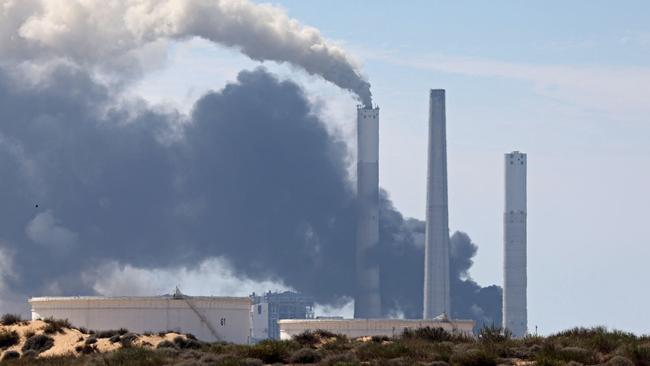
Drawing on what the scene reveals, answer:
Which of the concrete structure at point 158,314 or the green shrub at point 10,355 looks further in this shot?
the concrete structure at point 158,314

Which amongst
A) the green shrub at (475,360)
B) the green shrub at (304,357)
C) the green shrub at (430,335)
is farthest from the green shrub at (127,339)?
the green shrub at (475,360)

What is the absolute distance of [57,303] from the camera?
123 meters

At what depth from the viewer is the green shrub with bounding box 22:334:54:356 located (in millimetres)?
81306

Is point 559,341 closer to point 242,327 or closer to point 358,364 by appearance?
point 358,364

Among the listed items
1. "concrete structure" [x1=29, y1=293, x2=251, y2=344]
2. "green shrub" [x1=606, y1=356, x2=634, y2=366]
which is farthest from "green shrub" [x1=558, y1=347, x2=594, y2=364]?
"concrete structure" [x1=29, y1=293, x2=251, y2=344]

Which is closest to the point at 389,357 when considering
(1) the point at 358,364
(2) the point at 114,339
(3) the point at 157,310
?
(1) the point at 358,364

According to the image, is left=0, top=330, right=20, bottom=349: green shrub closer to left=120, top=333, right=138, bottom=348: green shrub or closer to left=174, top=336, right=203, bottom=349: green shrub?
left=120, top=333, right=138, bottom=348: green shrub

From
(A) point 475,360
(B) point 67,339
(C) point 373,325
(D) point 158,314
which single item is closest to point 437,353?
(A) point 475,360

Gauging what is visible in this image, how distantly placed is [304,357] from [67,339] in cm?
3066

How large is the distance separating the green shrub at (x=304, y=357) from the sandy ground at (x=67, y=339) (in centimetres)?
2261

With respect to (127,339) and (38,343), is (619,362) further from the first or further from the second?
(38,343)

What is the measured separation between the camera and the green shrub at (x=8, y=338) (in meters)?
83.4

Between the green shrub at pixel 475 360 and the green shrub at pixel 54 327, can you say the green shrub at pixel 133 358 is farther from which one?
the green shrub at pixel 54 327

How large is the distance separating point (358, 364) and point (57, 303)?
7327 cm
